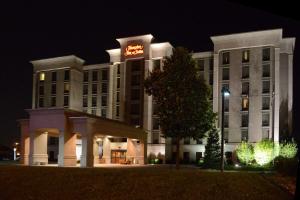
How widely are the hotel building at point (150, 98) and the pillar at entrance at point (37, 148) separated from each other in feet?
21.9

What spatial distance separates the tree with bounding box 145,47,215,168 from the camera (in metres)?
43.3

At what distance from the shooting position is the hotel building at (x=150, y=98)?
222ft

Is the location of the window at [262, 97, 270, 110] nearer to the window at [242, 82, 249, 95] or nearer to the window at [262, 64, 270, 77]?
→ the window at [242, 82, 249, 95]

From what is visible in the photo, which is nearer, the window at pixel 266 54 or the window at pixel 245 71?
the window at pixel 266 54

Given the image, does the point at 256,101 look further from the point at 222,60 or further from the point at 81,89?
the point at 81,89

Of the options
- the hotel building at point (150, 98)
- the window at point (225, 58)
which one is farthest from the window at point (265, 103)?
the window at point (225, 58)

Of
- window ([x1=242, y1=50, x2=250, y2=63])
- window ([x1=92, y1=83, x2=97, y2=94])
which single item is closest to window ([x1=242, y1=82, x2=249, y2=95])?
window ([x1=242, y1=50, x2=250, y2=63])

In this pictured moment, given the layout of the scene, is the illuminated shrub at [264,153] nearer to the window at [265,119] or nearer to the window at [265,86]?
the window at [265,119]

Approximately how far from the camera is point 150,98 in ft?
255

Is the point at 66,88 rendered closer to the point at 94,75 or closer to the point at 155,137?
the point at 94,75

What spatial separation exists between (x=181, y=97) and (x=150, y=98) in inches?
1355

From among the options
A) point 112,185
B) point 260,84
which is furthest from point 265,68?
point 112,185

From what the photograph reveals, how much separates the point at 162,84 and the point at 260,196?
31.2 m

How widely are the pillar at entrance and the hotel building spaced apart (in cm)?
Answer: 668
